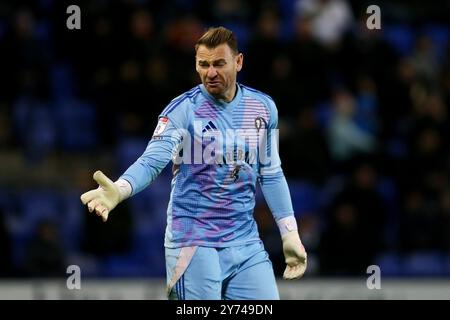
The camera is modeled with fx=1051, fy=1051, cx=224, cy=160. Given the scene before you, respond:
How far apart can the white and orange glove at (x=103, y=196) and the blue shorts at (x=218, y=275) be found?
2.14 feet

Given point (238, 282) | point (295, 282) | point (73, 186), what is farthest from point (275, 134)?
point (73, 186)

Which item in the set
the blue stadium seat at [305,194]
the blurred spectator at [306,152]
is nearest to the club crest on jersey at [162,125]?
the blurred spectator at [306,152]

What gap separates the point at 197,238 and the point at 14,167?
6.33 meters

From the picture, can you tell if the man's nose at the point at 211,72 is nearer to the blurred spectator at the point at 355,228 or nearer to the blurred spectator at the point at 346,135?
the blurred spectator at the point at 355,228

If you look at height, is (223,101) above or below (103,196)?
above

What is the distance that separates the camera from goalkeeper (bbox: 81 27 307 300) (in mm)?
5984

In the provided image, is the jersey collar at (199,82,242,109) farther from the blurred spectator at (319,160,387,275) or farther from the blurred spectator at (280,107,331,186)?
the blurred spectator at (280,107,331,186)

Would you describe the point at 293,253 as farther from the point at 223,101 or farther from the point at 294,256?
the point at 223,101

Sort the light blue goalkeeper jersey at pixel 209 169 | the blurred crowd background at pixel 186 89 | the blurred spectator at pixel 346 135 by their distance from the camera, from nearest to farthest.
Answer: the light blue goalkeeper jersey at pixel 209 169 → the blurred crowd background at pixel 186 89 → the blurred spectator at pixel 346 135

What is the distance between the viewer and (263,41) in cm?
1237

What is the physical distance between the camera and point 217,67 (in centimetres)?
610

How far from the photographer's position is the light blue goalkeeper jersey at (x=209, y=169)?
6051 millimetres

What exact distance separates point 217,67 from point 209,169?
1.95 ft

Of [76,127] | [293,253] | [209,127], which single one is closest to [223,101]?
[209,127]
